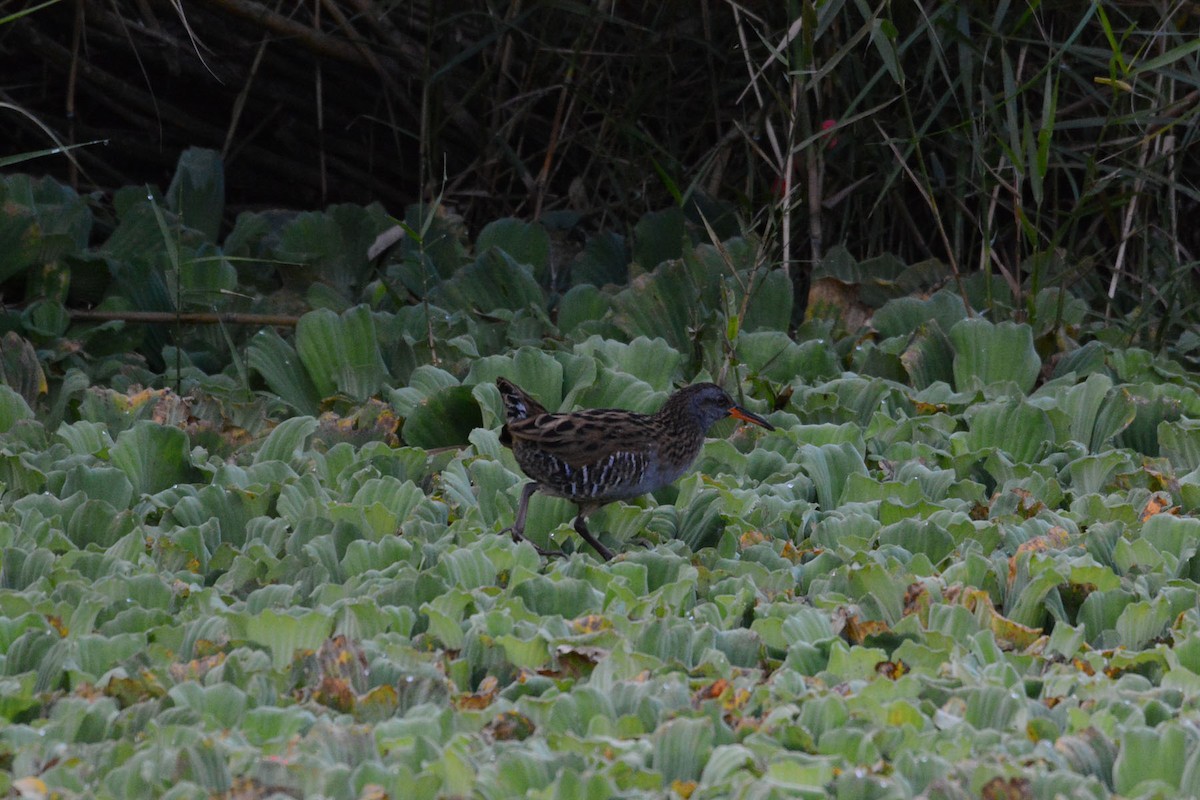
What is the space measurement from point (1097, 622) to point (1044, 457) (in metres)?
1.14

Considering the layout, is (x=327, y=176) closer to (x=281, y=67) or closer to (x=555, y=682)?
(x=281, y=67)

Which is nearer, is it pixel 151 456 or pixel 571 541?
pixel 571 541

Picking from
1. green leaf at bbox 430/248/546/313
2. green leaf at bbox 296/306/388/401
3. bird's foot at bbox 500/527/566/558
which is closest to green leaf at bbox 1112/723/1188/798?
bird's foot at bbox 500/527/566/558

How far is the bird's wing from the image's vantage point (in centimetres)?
340

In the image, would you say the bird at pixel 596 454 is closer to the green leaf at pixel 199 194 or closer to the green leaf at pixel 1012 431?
the green leaf at pixel 1012 431

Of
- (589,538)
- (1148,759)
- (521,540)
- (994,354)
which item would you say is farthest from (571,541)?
(994,354)

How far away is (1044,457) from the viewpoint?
3.94 meters

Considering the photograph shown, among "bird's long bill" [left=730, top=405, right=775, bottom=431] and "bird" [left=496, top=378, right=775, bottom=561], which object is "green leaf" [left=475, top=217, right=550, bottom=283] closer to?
"bird's long bill" [left=730, top=405, right=775, bottom=431]

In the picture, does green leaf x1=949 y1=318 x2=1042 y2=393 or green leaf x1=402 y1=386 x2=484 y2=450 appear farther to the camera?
green leaf x1=949 y1=318 x2=1042 y2=393

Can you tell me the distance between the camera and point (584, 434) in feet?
11.4

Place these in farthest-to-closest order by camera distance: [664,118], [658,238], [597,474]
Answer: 1. [664,118]
2. [658,238]
3. [597,474]

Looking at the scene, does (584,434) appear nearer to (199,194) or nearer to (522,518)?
(522,518)

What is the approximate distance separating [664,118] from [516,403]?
7.78 feet

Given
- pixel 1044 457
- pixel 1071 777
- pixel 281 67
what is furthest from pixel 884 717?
pixel 281 67
